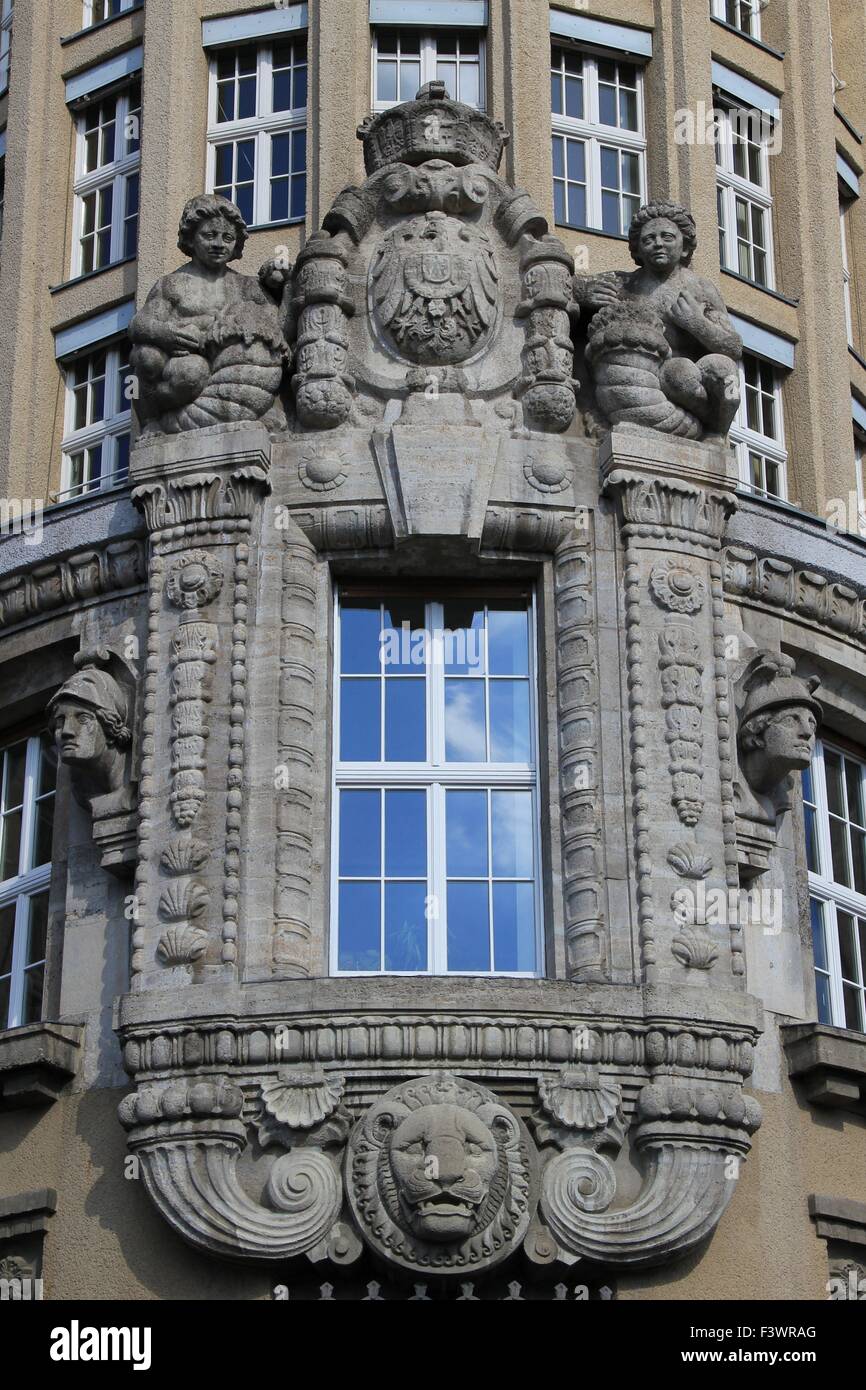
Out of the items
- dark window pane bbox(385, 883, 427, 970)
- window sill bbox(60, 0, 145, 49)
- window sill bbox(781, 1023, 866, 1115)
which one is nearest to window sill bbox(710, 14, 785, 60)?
window sill bbox(60, 0, 145, 49)

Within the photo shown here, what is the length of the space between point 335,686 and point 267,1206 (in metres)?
4.56

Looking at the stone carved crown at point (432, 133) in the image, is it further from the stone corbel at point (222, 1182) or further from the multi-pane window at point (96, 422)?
the stone corbel at point (222, 1182)

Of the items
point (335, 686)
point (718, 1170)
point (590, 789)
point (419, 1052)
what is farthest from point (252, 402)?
point (718, 1170)

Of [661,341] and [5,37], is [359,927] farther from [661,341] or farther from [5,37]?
[5,37]

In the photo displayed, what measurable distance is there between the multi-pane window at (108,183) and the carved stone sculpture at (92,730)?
6.21 meters

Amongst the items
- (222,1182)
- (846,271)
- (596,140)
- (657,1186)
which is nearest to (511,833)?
(657,1186)

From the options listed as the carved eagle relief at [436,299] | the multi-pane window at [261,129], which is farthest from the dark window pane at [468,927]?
the multi-pane window at [261,129]

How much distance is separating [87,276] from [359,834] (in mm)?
7962

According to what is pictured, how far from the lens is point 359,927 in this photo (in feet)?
68.0

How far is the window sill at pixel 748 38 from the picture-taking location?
27328 mm

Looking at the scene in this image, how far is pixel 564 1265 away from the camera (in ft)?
62.7

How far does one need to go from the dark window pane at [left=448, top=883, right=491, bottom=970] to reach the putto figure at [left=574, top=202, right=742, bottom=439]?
14.0 feet

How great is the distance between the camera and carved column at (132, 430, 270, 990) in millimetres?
20141

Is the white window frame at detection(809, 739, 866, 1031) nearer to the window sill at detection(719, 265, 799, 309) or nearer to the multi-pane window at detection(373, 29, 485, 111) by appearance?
the window sill at detection(719, 265, 799, 309)
